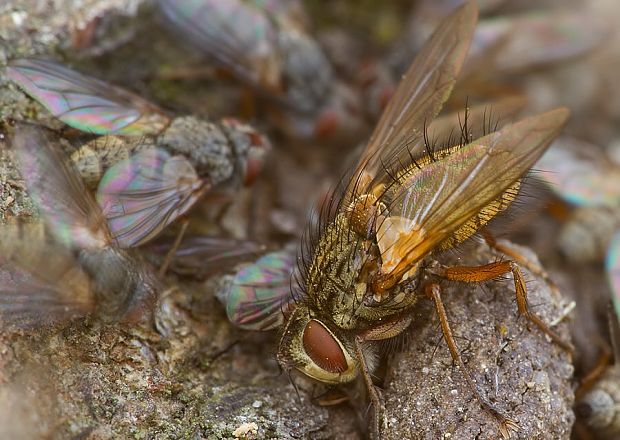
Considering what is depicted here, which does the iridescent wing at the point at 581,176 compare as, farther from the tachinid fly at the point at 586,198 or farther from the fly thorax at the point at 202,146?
the fly thorax at the point at 202,146

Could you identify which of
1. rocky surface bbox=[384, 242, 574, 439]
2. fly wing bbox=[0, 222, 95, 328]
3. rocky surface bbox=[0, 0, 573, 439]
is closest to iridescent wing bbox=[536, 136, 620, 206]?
rocky surface bbox=[0, 0, 573, 439]

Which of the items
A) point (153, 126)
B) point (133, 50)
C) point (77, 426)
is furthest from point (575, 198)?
point (77, 426)

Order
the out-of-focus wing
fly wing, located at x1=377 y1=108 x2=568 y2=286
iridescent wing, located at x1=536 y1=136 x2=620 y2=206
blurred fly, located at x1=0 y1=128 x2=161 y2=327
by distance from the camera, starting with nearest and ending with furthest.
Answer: fly wing, located at x1=377 y1=108 x2=568 y2=286 → blurred fly, located at x1=0 y1=128 x2=161 y2=327 → iridescent wing, located at x1=536 y1=136 x2=620 y2=206 → the out-of-focus wing

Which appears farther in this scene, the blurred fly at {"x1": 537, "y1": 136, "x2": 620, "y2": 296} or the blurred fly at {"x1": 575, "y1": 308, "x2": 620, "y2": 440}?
the blurred fly at {"x1": 537, "y1": 136, "x2": 620, "y2": 296}

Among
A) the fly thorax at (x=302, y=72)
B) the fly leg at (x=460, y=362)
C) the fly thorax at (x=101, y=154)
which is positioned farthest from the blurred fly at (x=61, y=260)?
the fly thorax at (x=302, y=72)

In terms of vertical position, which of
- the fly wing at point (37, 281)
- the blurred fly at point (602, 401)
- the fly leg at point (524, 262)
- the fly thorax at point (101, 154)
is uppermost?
the fly thorax at point (101, 154)

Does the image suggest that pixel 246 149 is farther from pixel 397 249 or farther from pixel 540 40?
pixel 540 40

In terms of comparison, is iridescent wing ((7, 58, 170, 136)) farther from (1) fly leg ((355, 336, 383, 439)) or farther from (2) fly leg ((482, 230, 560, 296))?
(2) fly leg ((482, 230, 560, 296))
